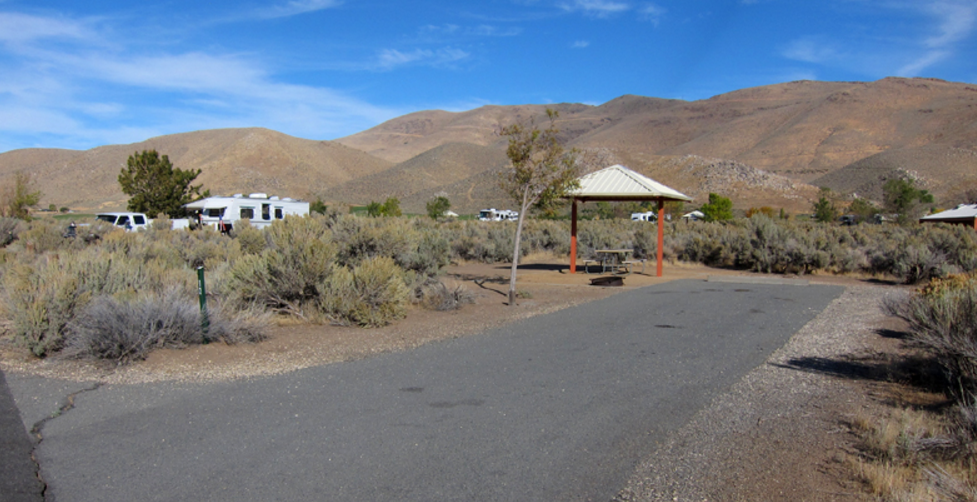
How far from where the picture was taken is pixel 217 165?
93.9 meters

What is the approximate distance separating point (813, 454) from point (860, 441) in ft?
1.57

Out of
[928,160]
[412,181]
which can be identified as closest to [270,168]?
[412,181]

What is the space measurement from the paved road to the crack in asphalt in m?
0.04

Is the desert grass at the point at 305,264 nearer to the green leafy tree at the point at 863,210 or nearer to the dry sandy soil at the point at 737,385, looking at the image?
the dry sandy soil at the point at 737,385

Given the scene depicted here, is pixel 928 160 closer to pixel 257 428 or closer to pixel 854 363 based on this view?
pixel 854 363

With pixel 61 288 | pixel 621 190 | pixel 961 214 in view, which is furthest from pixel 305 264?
pixel 961 214

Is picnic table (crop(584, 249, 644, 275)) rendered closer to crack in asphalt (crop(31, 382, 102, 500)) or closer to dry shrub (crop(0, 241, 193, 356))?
dry shrub (crop(0, 241, 193, 356))

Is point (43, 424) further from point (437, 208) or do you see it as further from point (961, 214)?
point (437, 208)

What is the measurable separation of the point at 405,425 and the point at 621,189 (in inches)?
556

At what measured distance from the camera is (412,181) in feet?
309

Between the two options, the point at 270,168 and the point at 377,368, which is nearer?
the point at 377,368

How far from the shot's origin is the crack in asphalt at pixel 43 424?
4.05 meters

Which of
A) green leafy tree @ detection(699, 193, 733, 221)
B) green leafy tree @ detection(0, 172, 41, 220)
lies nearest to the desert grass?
green leafy tree @ detection(0, 172, 41, 220)

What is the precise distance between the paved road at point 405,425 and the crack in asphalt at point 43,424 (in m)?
0.04
